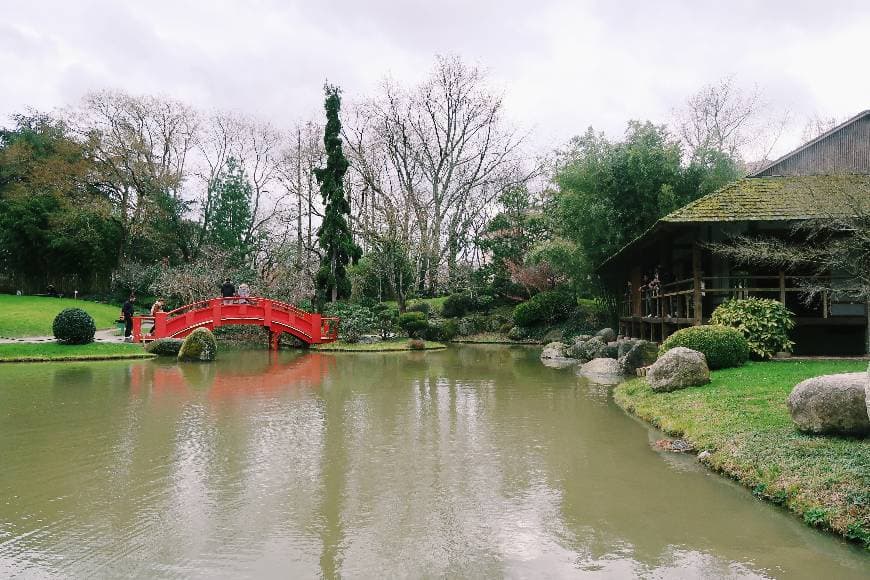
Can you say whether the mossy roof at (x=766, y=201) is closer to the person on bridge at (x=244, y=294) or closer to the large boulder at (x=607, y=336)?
the large boulder at (x=607, y=336)

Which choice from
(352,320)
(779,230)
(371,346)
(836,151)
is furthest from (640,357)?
(352,320)

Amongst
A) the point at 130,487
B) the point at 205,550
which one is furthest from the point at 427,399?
the point at 205,550

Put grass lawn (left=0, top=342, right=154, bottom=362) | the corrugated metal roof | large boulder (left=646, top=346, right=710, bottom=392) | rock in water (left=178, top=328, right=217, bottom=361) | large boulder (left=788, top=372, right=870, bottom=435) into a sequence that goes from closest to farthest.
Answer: large boulder (left=788, top=372, right=870, bottom=435) → large boulder (left=646, top=346, right=710, bottom=392) → the corrugated metal roof → grass lawn (left=0, top=342, right=154, bottom=362) → rock in water (left=178, top=328, right=217, bottom=361)

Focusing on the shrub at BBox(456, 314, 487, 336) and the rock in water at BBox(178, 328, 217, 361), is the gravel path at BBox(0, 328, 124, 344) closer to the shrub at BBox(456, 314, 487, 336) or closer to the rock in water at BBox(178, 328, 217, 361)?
the rock in water at BBox(178, 328, 217, 361)

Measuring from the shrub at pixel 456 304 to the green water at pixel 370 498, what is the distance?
20.1m

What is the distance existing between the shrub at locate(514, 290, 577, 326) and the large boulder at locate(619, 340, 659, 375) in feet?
43.4

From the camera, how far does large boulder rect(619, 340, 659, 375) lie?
14.1 meters

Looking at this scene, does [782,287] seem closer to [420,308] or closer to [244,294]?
[244,294]

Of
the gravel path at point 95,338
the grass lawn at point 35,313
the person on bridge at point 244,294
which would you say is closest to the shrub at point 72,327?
the gravel path at point 95,338

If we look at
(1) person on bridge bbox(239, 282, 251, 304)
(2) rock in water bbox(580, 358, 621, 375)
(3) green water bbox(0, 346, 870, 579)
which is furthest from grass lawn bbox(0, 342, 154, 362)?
(2) rock in water bbox(580, 358, 621, 375)

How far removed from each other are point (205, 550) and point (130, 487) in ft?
6.82

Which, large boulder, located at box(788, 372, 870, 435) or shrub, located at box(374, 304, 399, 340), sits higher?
shrub, located at box(374, 304, 399, 340)

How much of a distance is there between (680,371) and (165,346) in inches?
671

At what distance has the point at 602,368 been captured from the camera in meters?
15.6
